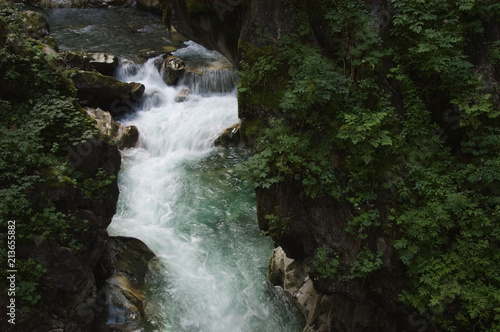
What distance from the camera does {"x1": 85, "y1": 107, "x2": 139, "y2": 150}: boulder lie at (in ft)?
37.1

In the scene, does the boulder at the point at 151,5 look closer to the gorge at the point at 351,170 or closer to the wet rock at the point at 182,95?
the wet rock at the point at 182,95

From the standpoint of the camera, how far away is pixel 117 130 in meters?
11.7

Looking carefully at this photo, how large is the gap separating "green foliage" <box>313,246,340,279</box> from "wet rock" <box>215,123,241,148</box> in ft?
21.8

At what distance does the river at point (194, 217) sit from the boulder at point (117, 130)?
28 cm

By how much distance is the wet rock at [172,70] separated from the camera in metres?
14.3

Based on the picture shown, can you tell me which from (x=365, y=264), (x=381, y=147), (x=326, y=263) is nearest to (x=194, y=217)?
(x=326, y=263)

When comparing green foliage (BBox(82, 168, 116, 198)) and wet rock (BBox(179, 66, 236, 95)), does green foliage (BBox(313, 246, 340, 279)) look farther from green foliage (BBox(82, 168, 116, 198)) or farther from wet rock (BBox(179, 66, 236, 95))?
wet rock (BBox(179, 66, 236, 95))

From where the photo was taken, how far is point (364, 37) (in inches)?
243

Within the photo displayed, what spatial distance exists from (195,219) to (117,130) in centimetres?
424

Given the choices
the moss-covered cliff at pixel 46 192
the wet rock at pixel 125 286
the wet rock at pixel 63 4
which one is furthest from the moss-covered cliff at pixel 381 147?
the wet rock at pixel 63 4

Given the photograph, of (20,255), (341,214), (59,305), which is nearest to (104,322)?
(59,305)

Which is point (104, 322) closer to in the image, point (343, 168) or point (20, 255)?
point (20, 255)

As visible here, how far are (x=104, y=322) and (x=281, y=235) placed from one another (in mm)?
3420

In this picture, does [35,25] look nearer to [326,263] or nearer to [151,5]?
[151,5]
